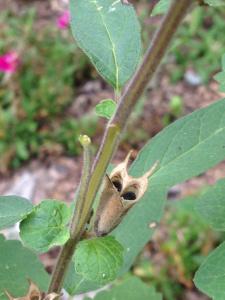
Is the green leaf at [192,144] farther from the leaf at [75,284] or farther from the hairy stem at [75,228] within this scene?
the leaf at [75,284]

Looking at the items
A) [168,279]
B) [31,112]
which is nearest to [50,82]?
[31,112]

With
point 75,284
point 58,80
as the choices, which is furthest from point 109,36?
point 58,80

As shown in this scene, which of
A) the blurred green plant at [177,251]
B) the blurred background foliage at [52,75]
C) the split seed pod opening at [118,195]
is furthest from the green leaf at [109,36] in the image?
the blurred background foliage at [52,75]

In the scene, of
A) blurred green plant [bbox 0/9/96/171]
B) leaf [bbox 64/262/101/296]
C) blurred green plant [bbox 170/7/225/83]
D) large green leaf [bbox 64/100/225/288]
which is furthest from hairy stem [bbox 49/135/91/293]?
blurred green plant [bbox 170/7/225/83]

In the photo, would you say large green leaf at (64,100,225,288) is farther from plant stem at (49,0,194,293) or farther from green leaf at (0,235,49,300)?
green leaf at (0,235,49,300)

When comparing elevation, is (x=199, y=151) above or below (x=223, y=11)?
above

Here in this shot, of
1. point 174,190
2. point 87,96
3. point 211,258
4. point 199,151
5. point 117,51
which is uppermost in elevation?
point 117,51

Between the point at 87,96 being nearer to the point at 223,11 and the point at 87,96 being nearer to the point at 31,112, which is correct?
the point at 31,112

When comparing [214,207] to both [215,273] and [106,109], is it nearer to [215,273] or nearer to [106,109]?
[215,273]
